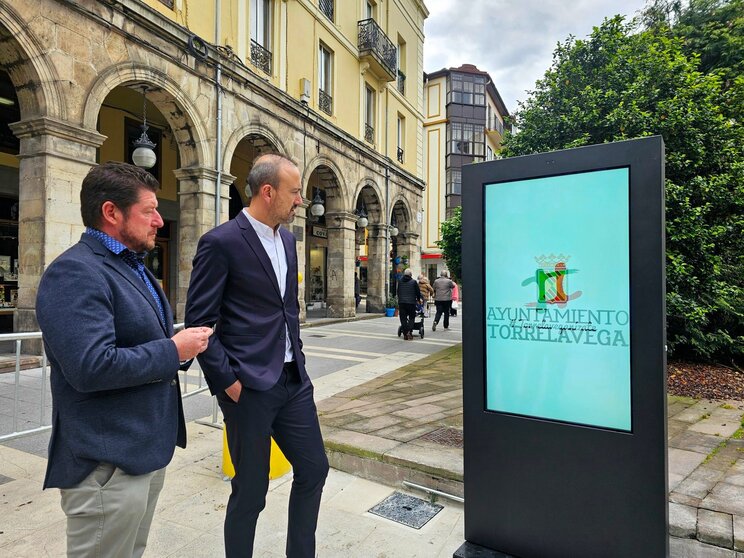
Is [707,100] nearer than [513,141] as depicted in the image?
Yes

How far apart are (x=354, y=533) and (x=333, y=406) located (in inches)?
92.3

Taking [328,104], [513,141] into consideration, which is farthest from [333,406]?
[328,104]

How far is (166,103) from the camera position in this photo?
9.76m

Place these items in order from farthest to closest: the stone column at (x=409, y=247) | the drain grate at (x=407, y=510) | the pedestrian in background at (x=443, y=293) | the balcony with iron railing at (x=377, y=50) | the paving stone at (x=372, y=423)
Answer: the stone column at (x=409, y=247) < the balcony with iron railing at (x=377, y=50) < the pedestrian in background at (x=443, y=293) < the paving stone at (x=372, y=423) < the drain grate at (x=407, y=510)

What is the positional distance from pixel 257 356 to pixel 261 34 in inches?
506

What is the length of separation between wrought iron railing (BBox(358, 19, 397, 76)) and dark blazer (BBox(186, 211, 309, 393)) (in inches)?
644

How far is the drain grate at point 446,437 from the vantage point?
150 inches

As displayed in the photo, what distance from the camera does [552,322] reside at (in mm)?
2242

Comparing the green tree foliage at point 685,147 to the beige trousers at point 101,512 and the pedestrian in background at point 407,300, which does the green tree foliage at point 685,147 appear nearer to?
the pedestrian in background at point 407,300

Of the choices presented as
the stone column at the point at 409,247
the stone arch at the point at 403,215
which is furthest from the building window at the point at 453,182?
the stone column at the point at 409,247

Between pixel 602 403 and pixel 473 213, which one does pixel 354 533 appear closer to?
pixel 602 403

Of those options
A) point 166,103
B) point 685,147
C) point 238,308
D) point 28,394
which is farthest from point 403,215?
point 238,308

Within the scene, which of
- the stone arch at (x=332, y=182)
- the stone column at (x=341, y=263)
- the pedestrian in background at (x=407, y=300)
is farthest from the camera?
the stone column at (x=341, y=263)

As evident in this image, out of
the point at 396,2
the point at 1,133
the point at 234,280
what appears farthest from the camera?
the point at 396,2
